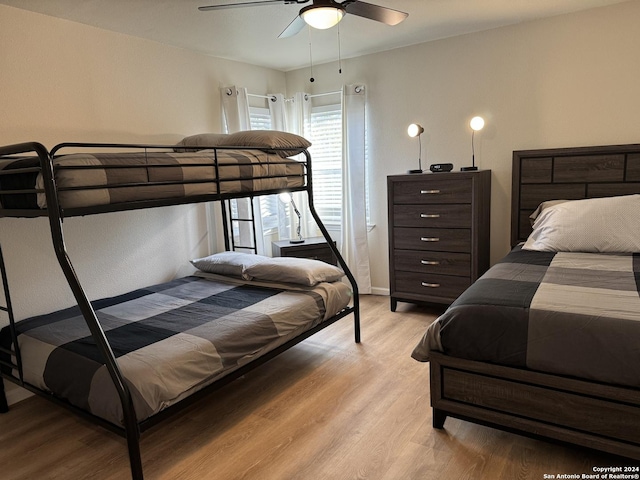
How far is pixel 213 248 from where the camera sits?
4078 millimetres

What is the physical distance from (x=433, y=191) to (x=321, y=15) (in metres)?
1.84

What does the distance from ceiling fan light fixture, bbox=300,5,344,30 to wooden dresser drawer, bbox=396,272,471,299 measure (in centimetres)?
223

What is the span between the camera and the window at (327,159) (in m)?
4.59

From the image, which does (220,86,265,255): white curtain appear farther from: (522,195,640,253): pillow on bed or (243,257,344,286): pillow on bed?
(522,195,640,253): pillow on bed

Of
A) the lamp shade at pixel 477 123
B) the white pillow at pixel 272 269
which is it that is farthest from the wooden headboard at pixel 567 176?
the white pillow at pixel 272 269

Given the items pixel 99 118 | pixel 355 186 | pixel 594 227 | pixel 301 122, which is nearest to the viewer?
pixel 594 227

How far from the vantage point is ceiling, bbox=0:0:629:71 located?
9.16ft

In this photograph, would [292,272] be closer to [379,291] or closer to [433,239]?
[433,239]

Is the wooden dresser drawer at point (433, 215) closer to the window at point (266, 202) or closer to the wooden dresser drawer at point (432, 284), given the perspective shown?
the wooden dresser drawer at point (432, 284)

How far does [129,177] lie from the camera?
2127 mm

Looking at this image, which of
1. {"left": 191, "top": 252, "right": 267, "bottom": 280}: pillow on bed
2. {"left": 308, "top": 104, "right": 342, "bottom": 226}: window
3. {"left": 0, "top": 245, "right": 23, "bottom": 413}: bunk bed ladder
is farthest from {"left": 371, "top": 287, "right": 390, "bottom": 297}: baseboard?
{"left": 0, "top": 245, "right": 23, "bottom": 413}: bunk bed ladder

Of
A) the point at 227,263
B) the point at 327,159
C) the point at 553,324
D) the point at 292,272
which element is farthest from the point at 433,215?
the point at 553,324

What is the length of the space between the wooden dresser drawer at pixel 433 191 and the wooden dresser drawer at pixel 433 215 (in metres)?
0.05

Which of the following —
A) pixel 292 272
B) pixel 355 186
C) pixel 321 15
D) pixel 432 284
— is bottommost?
pixel 432 284
